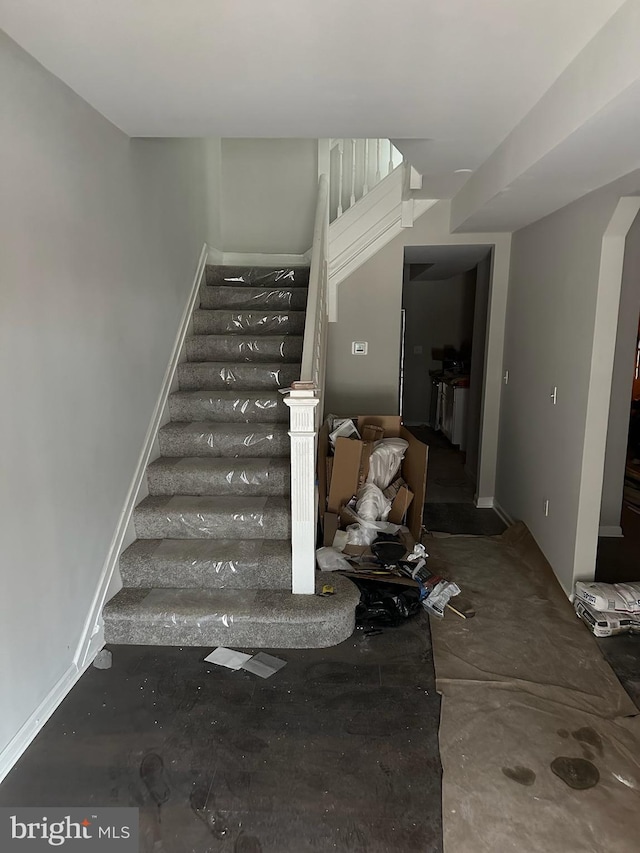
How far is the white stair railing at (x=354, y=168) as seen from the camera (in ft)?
14.4

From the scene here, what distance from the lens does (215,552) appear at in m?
2.84

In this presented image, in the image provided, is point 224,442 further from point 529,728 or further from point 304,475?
point 529,728

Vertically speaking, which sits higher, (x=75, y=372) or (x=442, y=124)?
(x=442, y=124)

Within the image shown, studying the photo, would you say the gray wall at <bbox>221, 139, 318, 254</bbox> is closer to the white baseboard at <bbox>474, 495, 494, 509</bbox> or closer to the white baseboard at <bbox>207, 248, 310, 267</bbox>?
the white baseboard at <bbox>207, 248, 310, 267</bbox>

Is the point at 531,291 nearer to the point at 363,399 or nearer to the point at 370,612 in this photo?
the point at 363,399

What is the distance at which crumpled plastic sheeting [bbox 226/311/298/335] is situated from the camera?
13.5ft

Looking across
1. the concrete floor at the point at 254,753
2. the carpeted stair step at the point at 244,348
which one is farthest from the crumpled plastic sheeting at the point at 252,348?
the concrete floor at the point at 254,753

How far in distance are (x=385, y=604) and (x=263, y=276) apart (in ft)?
9.29

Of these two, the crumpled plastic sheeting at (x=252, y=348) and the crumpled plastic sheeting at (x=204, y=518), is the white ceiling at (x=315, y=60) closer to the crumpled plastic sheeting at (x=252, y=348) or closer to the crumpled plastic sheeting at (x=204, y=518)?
the crumpled plastic sheeting at (x=252, y=348)

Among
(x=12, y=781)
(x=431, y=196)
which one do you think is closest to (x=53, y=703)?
(x=12, y=781)

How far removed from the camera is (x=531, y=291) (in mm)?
3730

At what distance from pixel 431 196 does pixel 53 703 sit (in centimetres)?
376

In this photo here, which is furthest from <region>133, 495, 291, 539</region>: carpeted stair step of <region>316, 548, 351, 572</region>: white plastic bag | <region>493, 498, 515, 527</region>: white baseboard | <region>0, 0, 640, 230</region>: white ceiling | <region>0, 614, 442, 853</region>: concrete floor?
<region>493, 498, 515, 527</region>: white baseboard

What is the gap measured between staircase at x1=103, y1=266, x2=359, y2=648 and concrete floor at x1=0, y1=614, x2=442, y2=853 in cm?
15
